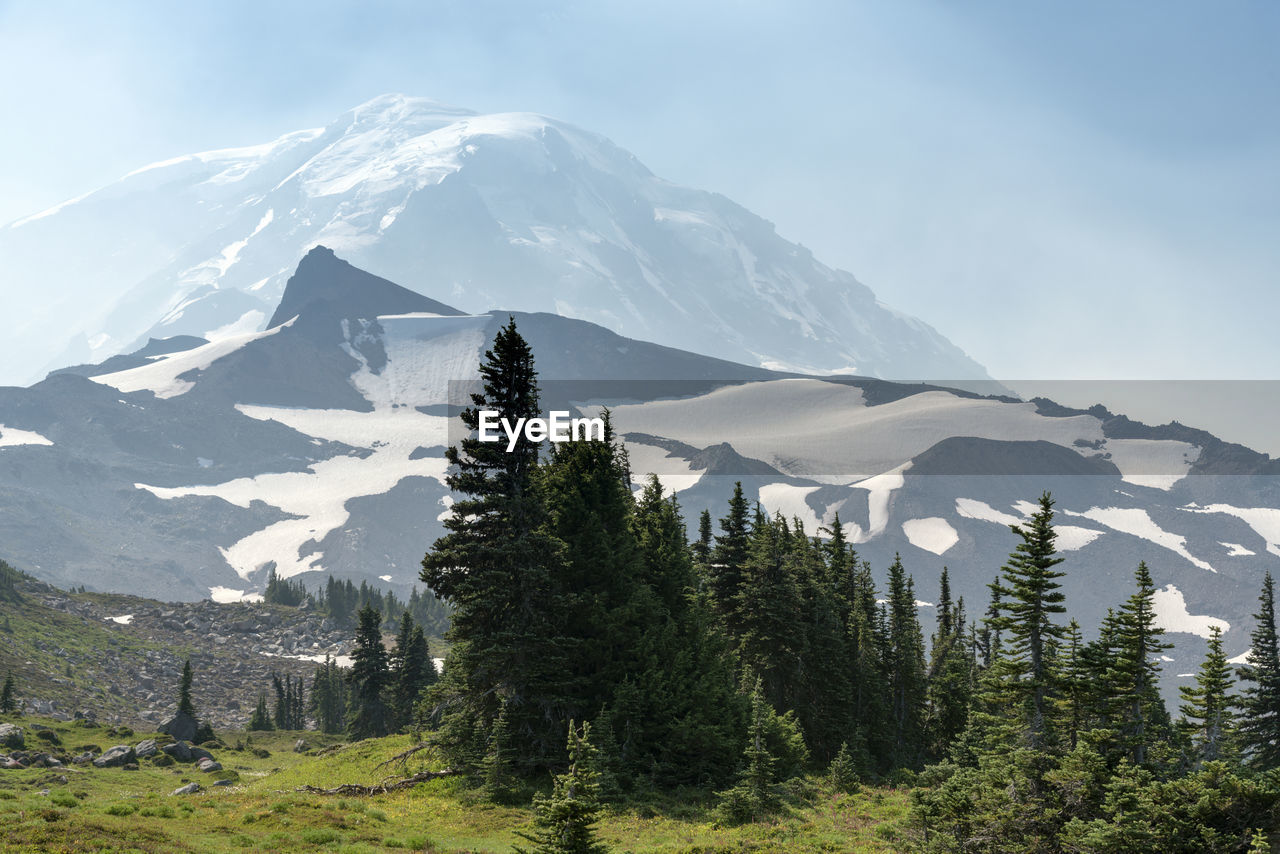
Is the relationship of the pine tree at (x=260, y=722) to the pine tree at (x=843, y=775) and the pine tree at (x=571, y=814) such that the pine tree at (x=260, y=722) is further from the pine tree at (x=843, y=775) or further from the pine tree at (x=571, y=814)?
the pine tree at (x=571, y=814)

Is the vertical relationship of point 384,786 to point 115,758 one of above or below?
above

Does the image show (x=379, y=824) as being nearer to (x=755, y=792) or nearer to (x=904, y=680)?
(x=755, y=792)

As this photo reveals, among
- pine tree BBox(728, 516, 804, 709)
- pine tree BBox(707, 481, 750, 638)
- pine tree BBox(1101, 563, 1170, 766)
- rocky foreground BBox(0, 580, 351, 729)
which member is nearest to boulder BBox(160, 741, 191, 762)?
rocky foreground BBox(0, 580, 351, 729)

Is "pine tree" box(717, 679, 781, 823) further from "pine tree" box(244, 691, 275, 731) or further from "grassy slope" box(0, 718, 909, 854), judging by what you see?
"pine tree" box(244, 691, 275, 731)

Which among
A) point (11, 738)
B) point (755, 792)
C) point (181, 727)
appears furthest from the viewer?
point (181, 727)

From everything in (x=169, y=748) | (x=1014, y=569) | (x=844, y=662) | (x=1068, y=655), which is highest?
(x=1014, y=569)

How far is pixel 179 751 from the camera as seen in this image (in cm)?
8219

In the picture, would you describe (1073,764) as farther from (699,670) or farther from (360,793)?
(360,793)

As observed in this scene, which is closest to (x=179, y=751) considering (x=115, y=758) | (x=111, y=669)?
(x=115, y=758)

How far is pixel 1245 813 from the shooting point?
26953mm

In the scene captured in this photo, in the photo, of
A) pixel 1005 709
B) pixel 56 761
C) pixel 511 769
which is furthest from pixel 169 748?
pixel 1005 709

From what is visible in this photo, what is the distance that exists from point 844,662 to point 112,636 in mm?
168087

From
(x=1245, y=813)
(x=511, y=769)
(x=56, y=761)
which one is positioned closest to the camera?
(x=1245, y=813)

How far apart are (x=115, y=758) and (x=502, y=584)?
49657 mm
